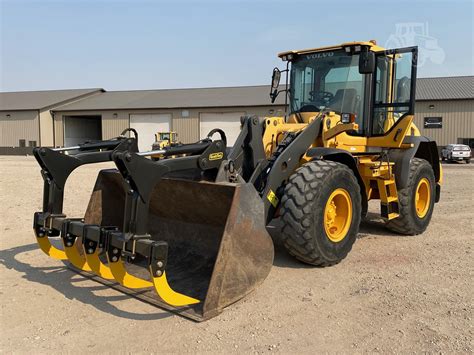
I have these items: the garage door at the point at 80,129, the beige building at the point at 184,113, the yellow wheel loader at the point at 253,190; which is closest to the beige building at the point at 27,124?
the beige building at the point at 184,113

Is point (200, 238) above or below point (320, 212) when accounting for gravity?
below

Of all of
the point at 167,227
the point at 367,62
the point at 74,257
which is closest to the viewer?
the point at 74,257

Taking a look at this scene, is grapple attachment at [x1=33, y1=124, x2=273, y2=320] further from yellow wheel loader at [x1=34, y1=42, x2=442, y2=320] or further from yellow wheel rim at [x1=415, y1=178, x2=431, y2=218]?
yellow wheel rim at [x1=415, y1=178, x2=431, y2=218]

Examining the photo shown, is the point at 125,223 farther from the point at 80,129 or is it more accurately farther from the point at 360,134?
the point at 80,129

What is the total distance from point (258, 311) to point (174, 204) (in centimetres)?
173

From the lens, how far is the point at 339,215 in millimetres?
5445

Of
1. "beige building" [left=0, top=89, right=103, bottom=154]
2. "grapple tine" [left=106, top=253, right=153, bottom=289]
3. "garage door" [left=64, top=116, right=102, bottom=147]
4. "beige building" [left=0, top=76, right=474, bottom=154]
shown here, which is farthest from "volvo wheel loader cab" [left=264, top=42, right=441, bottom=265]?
"beige building" [left=0, top=89, right=103, bottom=154]

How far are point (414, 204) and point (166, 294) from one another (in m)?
4.78

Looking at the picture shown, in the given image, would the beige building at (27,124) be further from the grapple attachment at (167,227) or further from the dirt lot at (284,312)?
the grapple attachment at (167,227)

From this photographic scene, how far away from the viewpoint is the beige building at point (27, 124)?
38594mm

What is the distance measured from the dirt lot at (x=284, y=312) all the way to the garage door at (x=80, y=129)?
36445 mm

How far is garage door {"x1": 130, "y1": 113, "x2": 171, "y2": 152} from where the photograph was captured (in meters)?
36.1

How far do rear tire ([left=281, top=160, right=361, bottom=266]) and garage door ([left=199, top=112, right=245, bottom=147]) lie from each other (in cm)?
2838

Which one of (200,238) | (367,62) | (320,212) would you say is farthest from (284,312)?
(367,62)
